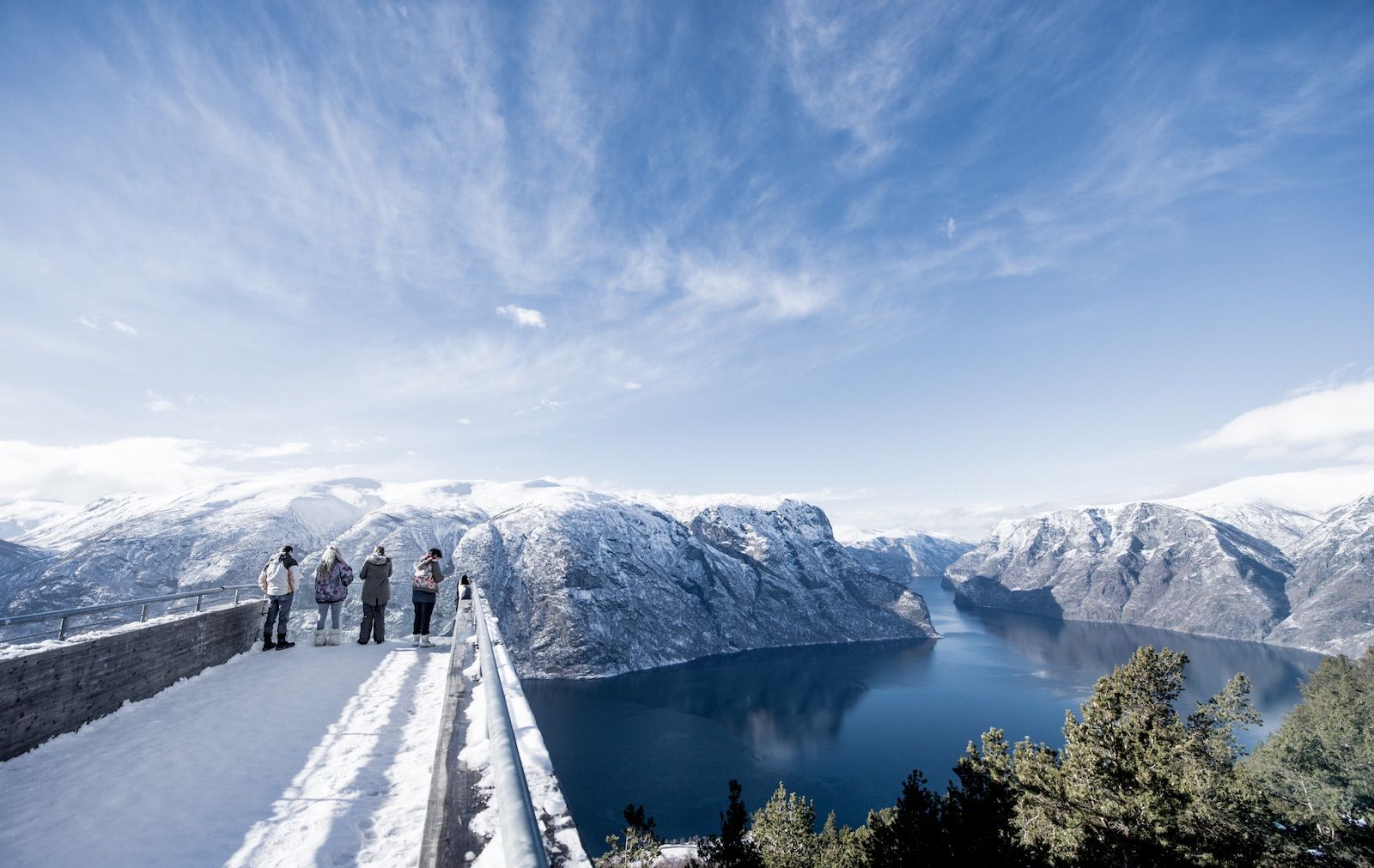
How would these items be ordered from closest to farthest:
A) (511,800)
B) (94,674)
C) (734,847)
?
1. (511,800)
2. (94,674)
3. (734,847)

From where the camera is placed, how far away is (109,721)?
9.65 m

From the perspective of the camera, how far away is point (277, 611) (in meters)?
15.2

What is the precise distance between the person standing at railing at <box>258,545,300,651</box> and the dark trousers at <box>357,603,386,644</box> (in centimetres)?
191

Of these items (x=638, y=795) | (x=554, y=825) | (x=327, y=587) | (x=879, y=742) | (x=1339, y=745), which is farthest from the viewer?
(x=879, y=742)

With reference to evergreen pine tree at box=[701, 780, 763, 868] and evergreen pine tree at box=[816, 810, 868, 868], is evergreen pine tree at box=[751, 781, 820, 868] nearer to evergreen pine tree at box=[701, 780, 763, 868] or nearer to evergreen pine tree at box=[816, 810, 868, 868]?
evergreen pine tree at box=[816, 810, 868, 868]

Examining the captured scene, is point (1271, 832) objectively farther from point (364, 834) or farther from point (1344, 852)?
point (364, 834)

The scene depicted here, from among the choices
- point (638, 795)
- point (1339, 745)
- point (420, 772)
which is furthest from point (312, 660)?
point (638, 795)

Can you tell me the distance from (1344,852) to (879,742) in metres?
105

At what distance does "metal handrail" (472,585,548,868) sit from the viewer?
2055mm

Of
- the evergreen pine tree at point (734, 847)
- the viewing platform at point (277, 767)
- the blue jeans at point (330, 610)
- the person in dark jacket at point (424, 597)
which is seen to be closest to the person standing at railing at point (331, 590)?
the blue jeans at point (330, 610)

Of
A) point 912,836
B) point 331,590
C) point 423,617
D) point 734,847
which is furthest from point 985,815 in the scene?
point 331,590

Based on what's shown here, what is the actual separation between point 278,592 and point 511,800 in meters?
16.6

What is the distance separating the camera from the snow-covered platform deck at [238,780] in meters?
5.36

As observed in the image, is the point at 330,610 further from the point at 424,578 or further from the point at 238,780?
the point at 238,780
